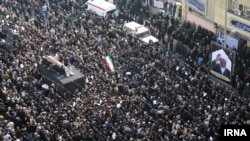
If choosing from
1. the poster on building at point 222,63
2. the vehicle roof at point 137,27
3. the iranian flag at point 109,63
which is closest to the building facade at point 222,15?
the poster on building at point 222,63

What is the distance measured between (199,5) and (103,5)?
7.63 meters

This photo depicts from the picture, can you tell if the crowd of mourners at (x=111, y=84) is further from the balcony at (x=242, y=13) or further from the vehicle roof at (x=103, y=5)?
the balcony at (x=242, y=13)

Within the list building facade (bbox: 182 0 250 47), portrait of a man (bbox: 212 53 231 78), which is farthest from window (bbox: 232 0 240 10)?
portrait of a man (bbox: 212 53 231 78)

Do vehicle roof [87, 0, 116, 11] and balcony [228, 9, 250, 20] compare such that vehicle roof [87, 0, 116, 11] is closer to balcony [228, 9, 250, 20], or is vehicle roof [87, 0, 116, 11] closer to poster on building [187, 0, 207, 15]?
poster on building [187, 0, 207, 15]

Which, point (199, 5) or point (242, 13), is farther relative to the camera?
point (199, 5)

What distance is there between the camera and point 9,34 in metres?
35.6

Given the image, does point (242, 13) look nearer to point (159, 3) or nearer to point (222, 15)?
point (222, 15)

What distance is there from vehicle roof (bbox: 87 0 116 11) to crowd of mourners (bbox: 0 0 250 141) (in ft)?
4.10

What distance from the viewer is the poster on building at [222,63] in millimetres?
30181

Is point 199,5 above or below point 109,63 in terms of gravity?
above

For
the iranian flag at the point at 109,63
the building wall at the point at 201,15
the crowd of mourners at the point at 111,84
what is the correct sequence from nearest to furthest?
the crowd of mourners at the point at 111,84 → the iranian flag at the point at 109,63 → the building wall at the point at 201,15

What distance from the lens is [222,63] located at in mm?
30906

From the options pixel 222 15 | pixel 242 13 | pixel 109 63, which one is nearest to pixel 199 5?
pixel 222 15

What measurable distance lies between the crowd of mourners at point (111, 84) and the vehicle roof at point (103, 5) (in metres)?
1.25
